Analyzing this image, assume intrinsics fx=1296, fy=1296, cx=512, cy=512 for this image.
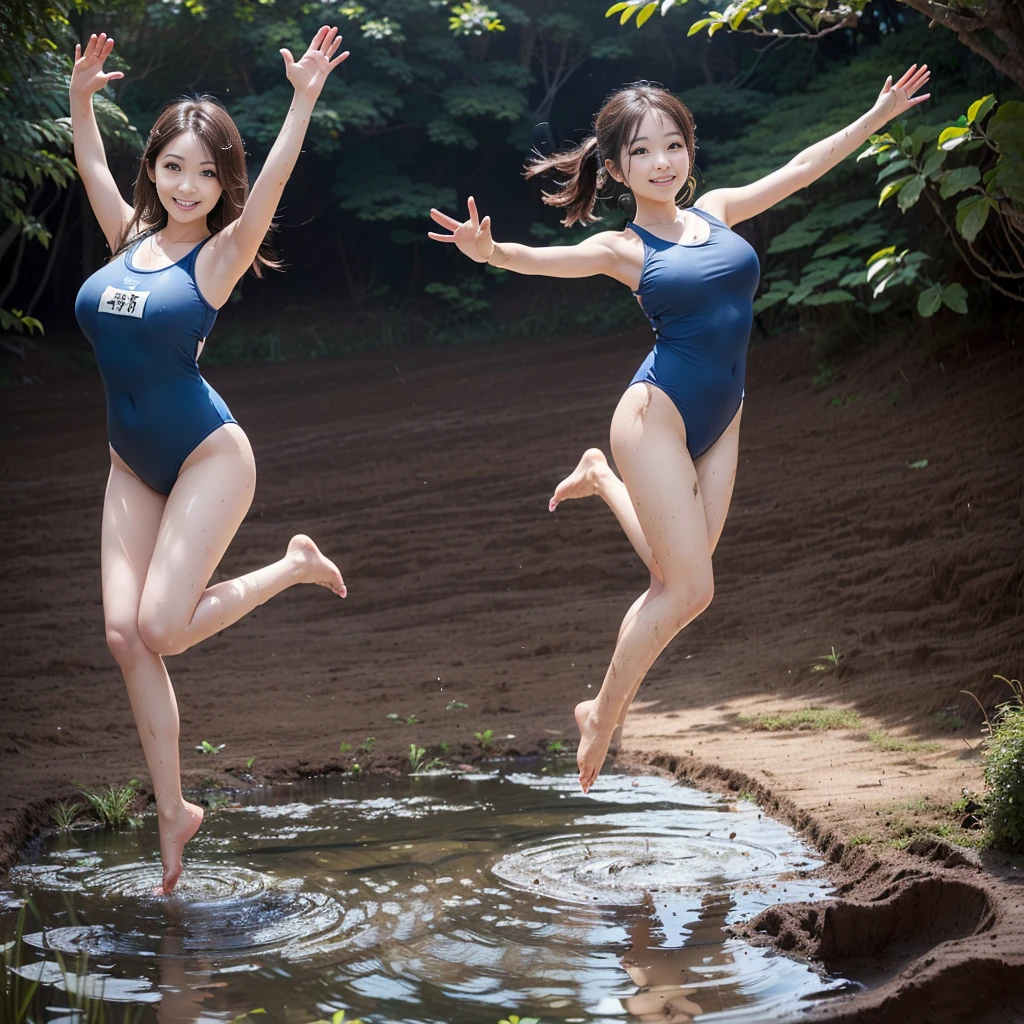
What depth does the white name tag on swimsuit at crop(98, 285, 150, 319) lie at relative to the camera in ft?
12.9

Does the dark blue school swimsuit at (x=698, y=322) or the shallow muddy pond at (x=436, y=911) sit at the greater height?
the dark blue school swimsuit at (x=698, y=322)

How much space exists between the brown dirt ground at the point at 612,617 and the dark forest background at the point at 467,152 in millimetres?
1340

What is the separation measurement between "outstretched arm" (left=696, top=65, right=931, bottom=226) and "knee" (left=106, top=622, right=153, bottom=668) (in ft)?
7.59

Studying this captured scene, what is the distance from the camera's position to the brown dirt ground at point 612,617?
178 inches

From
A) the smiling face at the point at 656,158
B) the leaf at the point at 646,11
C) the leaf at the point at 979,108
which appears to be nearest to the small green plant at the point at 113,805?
the smiling face at the point at 656,158

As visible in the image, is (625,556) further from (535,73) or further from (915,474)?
(535,73)

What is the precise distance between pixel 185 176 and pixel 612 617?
19.1ft

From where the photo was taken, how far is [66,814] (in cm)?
541

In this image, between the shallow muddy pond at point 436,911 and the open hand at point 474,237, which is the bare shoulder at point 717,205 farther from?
the shallow muddy pond at point 436,911

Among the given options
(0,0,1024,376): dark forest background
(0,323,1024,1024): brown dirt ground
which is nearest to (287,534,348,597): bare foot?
(0,323,1024,1024): brown dirt ground

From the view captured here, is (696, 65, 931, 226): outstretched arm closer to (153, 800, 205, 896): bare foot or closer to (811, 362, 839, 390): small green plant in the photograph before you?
(153, 800, 205, 896): bare foot

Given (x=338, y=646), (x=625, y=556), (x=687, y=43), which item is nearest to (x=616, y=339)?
(x=687, y=43)

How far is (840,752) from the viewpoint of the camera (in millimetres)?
5969

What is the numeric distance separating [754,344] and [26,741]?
10699mm
